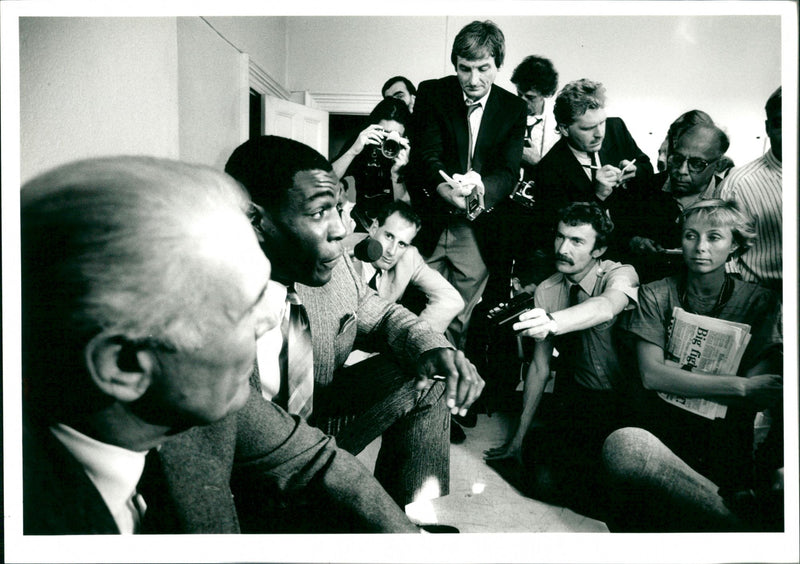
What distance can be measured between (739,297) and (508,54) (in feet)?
2.97

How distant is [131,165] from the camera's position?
135 cm

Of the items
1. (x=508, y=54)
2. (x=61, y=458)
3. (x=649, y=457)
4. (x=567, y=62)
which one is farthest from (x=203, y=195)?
(x=649, y=457)

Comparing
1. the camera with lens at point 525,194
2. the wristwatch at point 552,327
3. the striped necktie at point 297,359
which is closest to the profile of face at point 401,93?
the camera with lens at point 525,194

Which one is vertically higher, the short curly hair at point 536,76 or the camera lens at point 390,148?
the short curly hair at point 536,76

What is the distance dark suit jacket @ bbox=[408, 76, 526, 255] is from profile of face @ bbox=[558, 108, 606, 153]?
0.13 m

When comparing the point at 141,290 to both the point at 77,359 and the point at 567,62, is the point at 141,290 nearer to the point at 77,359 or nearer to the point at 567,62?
the point at 77,359

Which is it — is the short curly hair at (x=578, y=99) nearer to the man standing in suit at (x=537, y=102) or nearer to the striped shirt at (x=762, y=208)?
the man standing in suit at (x=537, y=102)

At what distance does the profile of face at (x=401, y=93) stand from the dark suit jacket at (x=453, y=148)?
0.02m

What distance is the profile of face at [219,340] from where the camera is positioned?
1290mm

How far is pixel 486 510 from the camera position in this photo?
1537mm

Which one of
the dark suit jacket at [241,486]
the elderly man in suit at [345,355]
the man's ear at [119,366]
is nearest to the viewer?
the man's ear at [119,366]

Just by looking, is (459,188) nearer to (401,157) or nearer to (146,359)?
(401,157)

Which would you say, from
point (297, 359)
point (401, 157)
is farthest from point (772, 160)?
point (297, 359)

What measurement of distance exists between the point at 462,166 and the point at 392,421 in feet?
2.39
